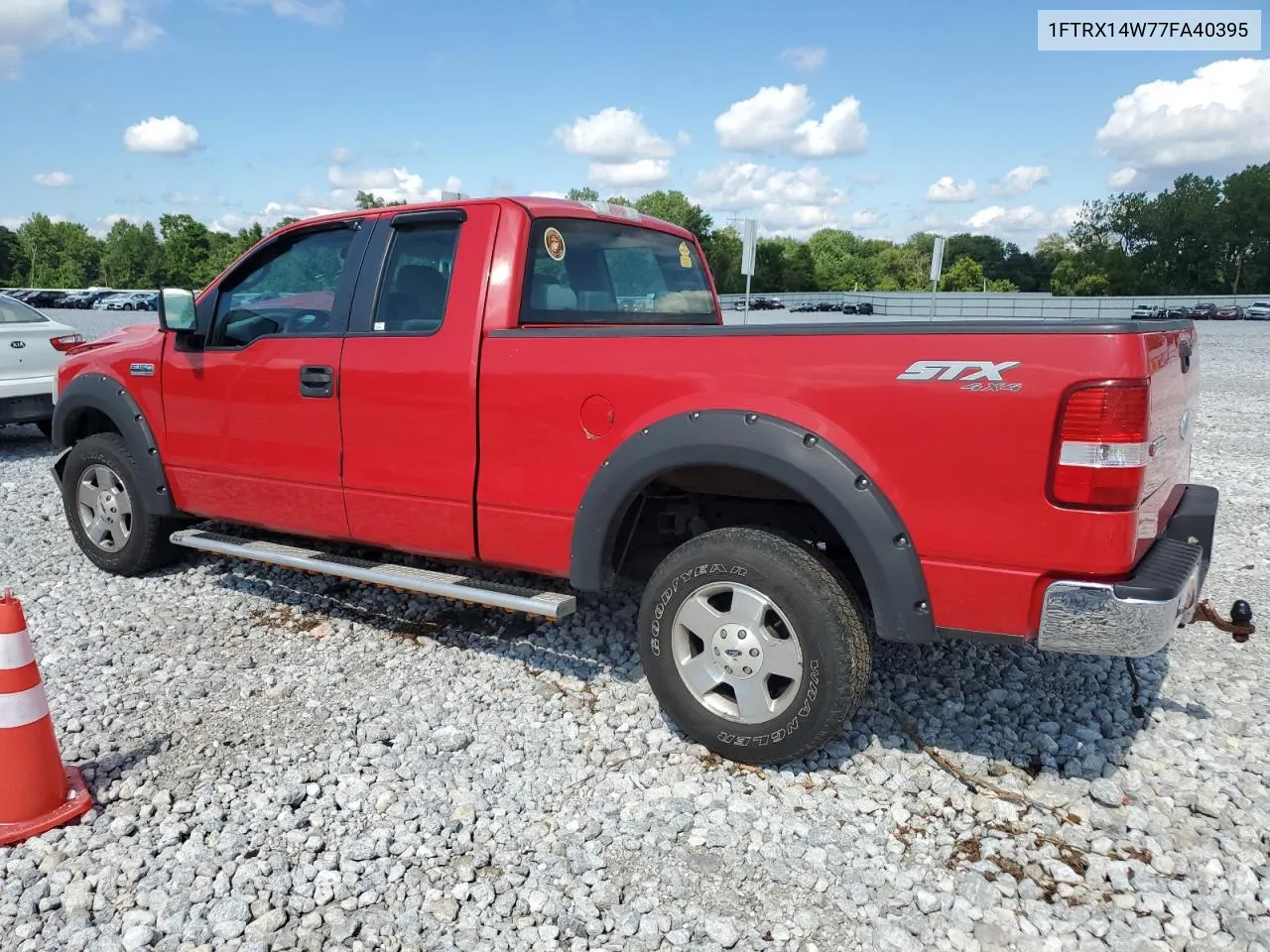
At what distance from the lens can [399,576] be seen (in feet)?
13.0

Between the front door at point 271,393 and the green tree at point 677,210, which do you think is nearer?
the front door at point 271,393

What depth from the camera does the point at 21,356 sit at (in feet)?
28.9

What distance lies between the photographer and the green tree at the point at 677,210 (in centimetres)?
9238

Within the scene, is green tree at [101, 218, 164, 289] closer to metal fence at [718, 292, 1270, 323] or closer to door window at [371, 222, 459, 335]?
metal fence at [718, 292, 1270, 323]

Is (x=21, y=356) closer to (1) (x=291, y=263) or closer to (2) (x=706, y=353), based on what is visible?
(1) (x=291, y=263)

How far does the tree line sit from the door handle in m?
75.6

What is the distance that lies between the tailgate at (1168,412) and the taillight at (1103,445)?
0.35 feet

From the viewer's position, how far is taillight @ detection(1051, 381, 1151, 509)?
2.58m

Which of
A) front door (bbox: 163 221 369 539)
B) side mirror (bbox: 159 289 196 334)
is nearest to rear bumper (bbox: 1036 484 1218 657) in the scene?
front door (bbox: 163 221 369 539)

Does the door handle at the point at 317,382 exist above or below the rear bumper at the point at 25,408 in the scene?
above

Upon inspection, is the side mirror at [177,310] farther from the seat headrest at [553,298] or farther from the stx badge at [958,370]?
the stx badge at [958,370]

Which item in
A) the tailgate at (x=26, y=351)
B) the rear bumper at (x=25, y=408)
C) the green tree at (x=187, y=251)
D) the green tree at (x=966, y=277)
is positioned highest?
the green tree at (x=187, y=251)

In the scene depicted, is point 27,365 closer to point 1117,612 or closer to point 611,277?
point 611,277

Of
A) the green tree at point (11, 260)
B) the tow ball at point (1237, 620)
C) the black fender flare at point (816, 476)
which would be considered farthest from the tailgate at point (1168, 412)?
the green tree at point (11, 260)
